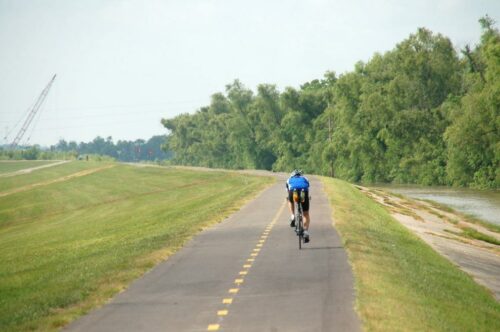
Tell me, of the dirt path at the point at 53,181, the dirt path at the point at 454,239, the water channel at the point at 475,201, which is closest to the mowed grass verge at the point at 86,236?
the dirt path at the point at 53,181

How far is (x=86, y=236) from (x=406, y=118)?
76.9 meters

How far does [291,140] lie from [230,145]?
3117 cm

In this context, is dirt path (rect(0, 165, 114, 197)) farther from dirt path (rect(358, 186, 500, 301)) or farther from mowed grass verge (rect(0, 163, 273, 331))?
dirt path (rect(358, 186, 500, 301))

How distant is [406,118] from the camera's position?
349ft

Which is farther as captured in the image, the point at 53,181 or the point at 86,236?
the point at 53,181

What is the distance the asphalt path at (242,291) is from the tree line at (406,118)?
212 ft

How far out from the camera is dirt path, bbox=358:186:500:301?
25016 mm

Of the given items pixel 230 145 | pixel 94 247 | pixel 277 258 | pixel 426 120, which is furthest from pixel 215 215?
pixel 230 145

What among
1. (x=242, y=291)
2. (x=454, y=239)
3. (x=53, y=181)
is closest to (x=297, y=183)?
(x=242, y=291)

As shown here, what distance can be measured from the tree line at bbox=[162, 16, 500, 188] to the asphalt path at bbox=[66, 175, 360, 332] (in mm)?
64595

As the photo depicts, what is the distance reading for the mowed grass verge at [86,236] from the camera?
15.8 meters

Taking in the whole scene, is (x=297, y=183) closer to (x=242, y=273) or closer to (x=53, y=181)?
(x=242, y=273)

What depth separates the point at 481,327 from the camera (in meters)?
14.7

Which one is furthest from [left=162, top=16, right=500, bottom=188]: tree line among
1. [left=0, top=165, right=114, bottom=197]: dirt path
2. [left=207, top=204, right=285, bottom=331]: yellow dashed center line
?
[left=207, top=204, right=285, bottom=331]: yellow dashed center line
